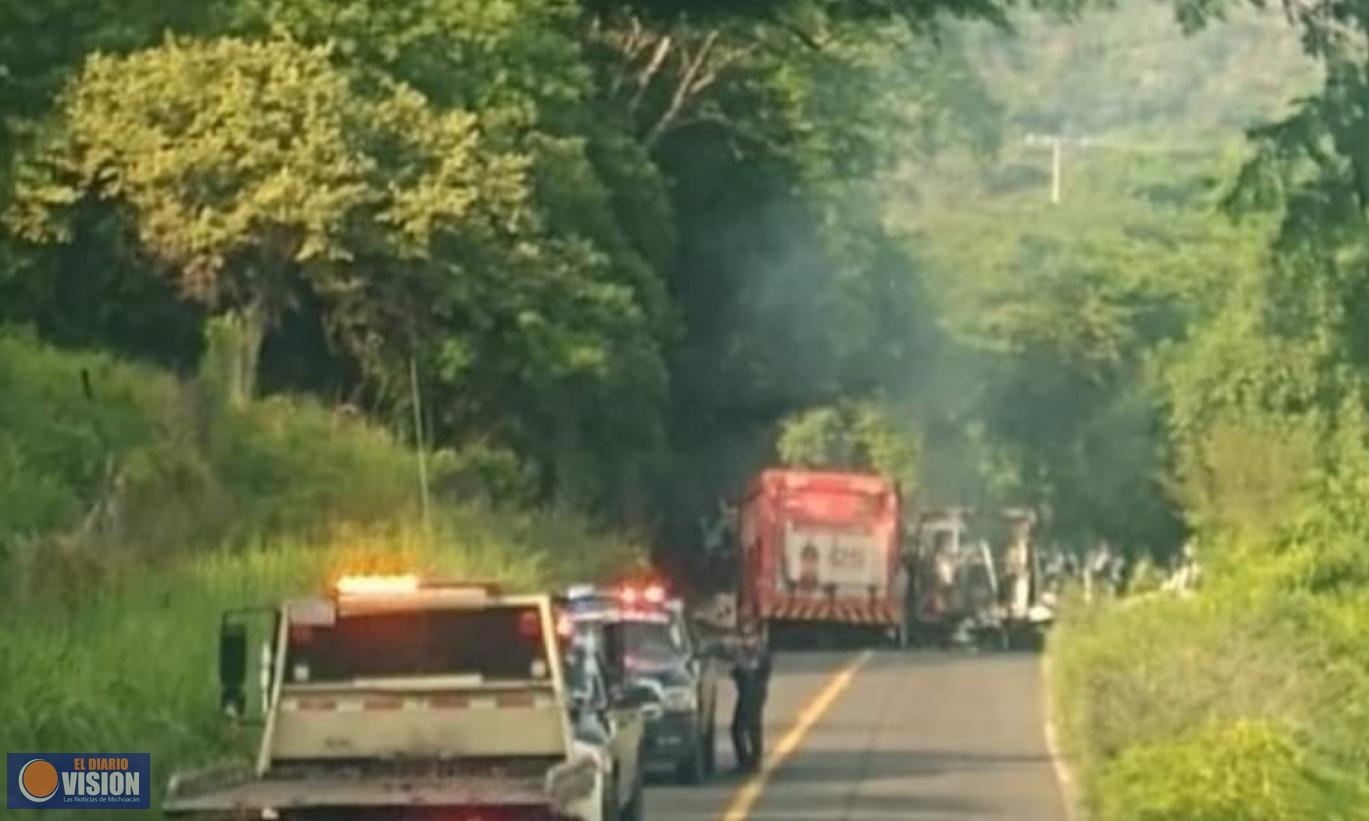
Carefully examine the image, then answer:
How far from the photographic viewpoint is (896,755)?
1647 inches

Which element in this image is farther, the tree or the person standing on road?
the tree

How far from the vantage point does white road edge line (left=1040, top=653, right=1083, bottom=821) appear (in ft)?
110

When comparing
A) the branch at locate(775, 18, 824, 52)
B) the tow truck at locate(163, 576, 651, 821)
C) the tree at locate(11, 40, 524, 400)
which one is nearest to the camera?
the branch at locate(775, 18, 824, 52)

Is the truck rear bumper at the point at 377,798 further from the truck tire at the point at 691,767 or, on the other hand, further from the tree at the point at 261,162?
the tree at the point at 261,162

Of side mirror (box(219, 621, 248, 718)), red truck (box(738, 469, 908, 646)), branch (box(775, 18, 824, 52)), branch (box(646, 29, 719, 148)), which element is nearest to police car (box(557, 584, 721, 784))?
branch (box(775, 18, 824, 52))

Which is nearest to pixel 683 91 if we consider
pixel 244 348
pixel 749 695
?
pixel 244 348

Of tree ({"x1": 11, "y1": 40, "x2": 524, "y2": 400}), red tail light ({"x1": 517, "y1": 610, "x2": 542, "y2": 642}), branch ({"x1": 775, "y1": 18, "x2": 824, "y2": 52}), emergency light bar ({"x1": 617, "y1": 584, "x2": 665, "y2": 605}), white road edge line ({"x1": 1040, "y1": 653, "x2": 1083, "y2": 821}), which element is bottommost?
white road edge line ({"x1": 1040, "y1": 653, "x2": 1083, "y2": 821})

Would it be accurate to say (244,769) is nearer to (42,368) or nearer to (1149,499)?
(42,368)

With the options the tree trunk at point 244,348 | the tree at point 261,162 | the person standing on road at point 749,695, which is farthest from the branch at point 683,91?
the person standing on road at point 749,695

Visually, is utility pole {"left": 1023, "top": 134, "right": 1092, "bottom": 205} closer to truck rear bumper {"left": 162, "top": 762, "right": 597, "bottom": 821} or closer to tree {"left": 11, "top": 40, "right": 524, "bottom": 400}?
tree {"left": 11, "top": 40, "right": 524, "bottom": 400}

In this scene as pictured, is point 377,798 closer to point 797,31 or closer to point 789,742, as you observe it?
point 797,31

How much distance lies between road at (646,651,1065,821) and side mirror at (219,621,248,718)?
29.7 ft

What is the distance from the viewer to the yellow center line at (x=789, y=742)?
33938mm

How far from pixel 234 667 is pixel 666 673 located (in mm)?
12190
